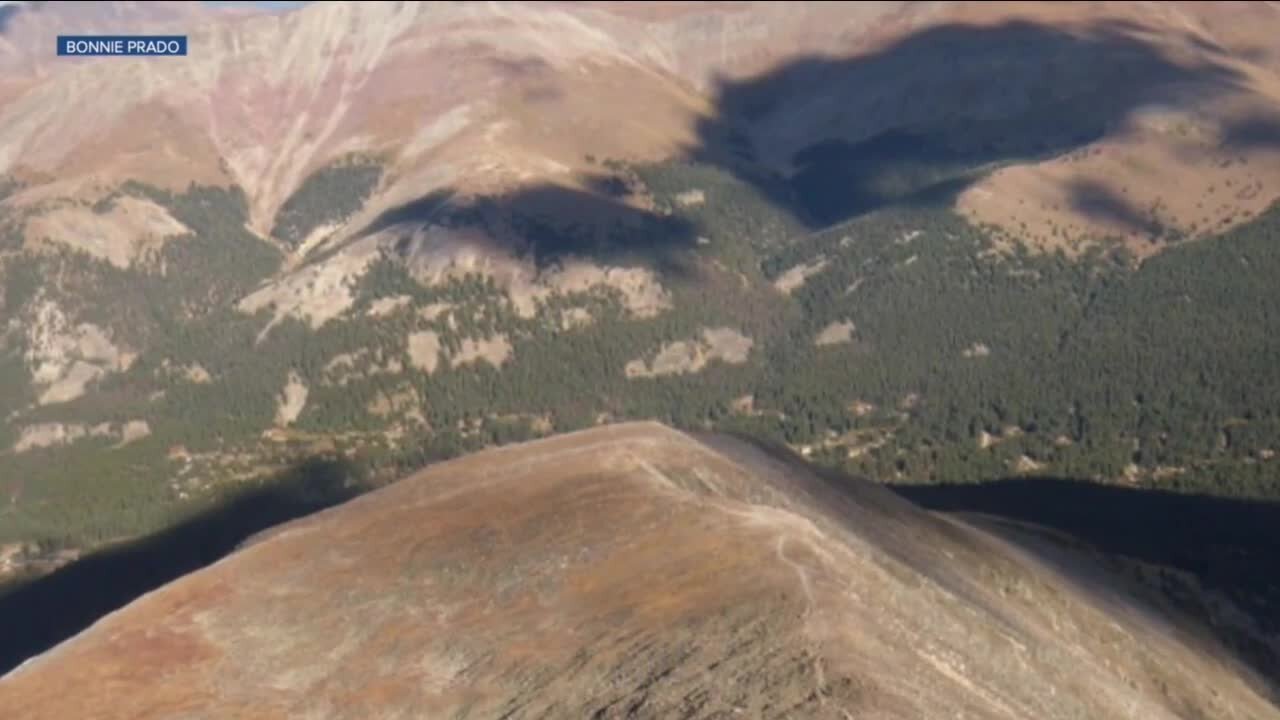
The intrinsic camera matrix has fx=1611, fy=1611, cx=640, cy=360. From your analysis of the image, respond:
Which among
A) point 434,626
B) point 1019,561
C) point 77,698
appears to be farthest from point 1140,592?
point 77,698

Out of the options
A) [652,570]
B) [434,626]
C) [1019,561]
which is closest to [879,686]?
[652,570]

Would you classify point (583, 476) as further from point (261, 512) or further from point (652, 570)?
point (261, 512)

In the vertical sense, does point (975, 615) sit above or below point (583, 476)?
below

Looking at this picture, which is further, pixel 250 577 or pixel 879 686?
pixel 250 577

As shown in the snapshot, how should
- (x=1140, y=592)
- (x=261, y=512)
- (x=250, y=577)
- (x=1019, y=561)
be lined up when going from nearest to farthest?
(x=250, y=577) < (x=1019, y=561) < (x=1140, y=592) < (x=261, y=512)

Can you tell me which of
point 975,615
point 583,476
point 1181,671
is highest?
point 583,476

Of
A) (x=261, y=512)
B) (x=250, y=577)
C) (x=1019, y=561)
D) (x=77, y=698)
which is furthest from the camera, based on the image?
(x=261, y=512)
